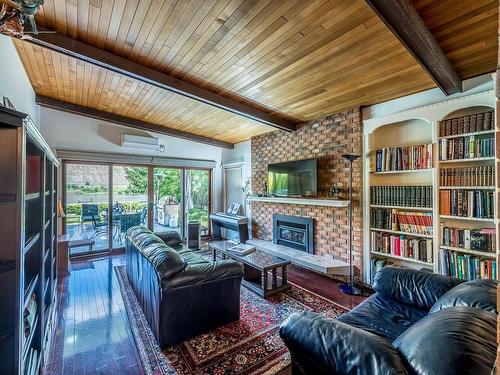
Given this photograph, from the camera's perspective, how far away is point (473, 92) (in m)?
2.63

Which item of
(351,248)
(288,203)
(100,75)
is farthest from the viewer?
(288,203)

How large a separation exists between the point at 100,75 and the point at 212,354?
3460 mm

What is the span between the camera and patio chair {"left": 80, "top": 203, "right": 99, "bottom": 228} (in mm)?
4988

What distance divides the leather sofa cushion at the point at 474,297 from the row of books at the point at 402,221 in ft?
4.70

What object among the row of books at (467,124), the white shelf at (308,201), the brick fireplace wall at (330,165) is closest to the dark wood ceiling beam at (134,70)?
the brick fireplace wall at (330,165)

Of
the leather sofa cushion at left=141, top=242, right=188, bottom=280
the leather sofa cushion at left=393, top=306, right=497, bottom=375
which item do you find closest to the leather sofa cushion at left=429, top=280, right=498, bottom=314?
the leather sofa cushion at left=393, top=306, right=497, bottom=375

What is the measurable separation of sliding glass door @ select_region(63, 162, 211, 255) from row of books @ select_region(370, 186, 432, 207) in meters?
4.29

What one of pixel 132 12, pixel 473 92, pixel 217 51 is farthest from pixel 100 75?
pixel 473 92

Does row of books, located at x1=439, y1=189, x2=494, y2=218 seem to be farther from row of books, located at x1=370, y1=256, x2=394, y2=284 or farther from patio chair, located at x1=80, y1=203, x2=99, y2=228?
patio chair, located at x1=80, y1=203, x2=99, y2=228

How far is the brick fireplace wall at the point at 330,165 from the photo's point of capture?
11.9 feet

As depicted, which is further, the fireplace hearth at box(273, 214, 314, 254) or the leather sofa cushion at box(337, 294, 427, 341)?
the fireplace hearth at box(273, 214, 314, 254)

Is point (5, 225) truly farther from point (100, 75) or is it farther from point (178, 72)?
point (100, 75)

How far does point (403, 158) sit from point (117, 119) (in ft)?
15.9

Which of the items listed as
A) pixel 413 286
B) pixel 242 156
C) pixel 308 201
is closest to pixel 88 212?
pixel 242 156
